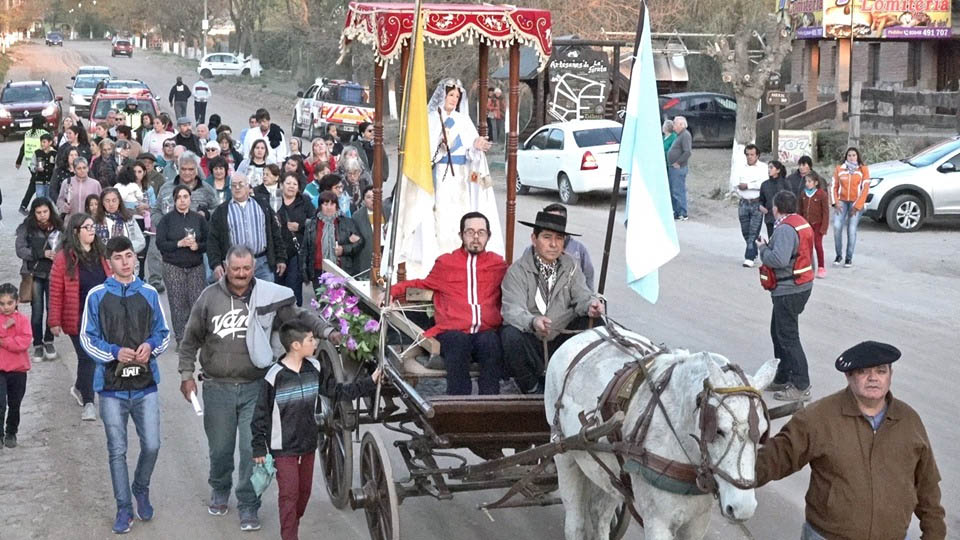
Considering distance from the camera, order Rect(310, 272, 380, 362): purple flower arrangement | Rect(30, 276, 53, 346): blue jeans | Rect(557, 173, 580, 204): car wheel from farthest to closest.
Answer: Rect(557, 173, 580, 204): car wheel → Rect(30, 276, 53, 346): blue jeans → Rect(310, 272, 380, 362): purple flower arrangement

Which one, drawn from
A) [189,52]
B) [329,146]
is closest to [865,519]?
[329,146]

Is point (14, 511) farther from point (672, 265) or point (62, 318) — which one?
point (672, 265)

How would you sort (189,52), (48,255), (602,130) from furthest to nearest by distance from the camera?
(189,52) < (602,130) < (48,255)

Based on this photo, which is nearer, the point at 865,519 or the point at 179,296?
the point at 865,519

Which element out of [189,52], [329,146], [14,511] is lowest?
[14,511]

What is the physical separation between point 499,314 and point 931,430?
4.25 m

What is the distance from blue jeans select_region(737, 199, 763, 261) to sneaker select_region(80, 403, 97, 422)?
10192 millimetres

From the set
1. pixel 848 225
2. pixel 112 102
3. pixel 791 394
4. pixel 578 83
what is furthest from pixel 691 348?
pixel 112 102

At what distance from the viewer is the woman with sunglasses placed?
413 inches

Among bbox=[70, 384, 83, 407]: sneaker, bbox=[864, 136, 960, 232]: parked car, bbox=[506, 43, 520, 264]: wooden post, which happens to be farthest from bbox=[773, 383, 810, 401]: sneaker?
bbox=[864, 136, 960, 232]: parked car

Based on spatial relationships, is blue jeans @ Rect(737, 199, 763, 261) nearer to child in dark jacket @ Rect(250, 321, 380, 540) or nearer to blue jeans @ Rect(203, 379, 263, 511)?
blue jeans @ Rect(203, 379, 263, 511)

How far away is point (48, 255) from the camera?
12102mm

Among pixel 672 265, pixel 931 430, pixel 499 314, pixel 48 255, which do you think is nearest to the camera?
pixel 499 314

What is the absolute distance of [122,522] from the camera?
8070 mm
